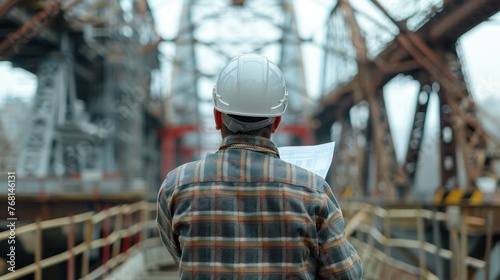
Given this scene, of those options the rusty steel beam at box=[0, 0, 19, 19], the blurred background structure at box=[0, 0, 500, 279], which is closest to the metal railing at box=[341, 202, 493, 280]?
the blurred background structure at box=[0, 0, 500, 279]

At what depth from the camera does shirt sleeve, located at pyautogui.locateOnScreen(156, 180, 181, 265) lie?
2.01 meters

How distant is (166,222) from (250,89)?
48 centimetres

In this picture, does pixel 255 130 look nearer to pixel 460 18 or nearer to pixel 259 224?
pixel 259 224

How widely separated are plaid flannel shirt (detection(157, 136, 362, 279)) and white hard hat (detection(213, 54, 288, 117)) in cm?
15

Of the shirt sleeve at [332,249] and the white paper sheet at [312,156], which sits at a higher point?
the white paper sheet at [312,156]

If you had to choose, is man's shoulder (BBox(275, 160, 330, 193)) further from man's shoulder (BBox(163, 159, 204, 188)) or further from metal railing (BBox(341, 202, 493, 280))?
metal railing (BBox(341, 202, 493, 280))

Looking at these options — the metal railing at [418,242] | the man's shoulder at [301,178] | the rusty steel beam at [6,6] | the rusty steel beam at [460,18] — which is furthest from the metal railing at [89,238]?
the rusty steel beam at [460,18]

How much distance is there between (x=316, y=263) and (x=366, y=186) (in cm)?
2317

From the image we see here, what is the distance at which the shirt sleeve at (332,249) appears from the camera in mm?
1899

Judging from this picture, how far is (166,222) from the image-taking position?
2.04 meters

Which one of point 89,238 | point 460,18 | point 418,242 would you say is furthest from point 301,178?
point 460,18

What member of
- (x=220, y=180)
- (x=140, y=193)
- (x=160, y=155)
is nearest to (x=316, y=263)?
(x=220, y=180)

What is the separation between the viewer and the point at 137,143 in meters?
23.5

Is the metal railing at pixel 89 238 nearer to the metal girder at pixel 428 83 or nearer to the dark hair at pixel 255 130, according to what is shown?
the dark hair at pixel 255 130
